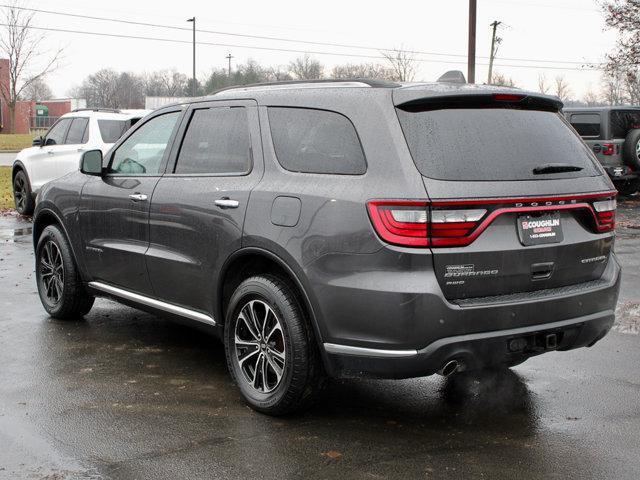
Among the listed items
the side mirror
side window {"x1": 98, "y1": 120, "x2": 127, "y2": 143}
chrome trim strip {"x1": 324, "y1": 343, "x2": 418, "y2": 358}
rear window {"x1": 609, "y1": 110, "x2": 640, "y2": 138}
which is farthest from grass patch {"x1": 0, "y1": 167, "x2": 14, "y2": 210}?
chrome trim strip {"x1": 324, "y1": 343, "x2": 418, "y2": 358}

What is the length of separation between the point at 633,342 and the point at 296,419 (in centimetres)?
308

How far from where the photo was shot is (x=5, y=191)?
1923 cm

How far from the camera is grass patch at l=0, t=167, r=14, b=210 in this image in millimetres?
16791

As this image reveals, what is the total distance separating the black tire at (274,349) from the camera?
4164mm

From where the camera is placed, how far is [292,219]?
4184 millimetres

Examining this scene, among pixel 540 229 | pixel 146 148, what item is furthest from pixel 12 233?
pixel 540 229

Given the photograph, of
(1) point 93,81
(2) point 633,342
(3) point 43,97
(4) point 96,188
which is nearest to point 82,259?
(4) point 96,188

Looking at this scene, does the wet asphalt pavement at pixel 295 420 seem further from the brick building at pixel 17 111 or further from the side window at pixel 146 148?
the brick building at pixel 17 111

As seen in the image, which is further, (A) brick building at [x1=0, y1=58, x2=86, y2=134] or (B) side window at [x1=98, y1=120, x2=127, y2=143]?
(A) brick building at [x1=0, y1=58, x2=86, y2=134]

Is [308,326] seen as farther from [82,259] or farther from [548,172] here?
[82,259]

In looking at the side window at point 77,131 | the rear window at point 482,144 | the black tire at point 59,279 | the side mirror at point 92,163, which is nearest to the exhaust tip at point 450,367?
the rear window at point 482,144

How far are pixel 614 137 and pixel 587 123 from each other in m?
0.69

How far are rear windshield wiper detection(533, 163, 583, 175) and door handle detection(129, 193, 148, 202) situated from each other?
8.68 ft

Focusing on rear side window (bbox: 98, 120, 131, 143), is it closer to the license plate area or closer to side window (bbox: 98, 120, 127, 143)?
side window (bbox: 98, 120, 127, 143)
